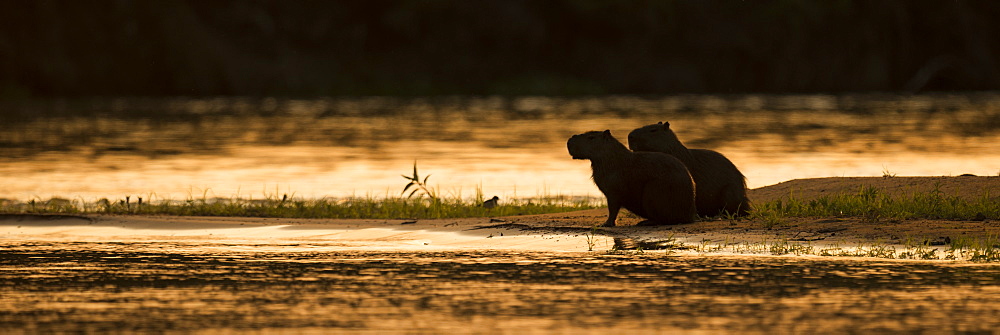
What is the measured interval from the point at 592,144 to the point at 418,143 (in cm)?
2065

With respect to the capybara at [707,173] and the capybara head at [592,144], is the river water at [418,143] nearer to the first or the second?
the capybara head at [592,144]

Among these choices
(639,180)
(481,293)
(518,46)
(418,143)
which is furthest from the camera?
(518,46)

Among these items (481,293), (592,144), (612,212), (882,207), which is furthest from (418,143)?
(481,293)

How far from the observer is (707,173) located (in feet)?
45.5

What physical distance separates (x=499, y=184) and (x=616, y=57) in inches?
2497

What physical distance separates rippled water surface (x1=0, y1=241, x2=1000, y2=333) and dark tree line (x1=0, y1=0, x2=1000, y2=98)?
63.1 m

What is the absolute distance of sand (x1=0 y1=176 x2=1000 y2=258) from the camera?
12.2 metres

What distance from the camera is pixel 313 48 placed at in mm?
80938

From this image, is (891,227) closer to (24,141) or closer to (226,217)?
(226,217)

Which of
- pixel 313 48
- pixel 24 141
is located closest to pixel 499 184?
pixel 24 141

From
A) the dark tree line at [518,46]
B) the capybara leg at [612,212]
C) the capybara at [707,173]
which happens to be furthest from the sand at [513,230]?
the dark tree line at [518,46]

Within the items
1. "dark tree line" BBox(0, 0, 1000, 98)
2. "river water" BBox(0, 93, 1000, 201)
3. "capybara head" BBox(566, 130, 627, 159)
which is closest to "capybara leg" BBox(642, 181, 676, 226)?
"capybara head" BBox(566, 130, 627, 159)

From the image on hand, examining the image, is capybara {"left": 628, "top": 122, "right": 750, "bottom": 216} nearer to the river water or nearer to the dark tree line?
the river water

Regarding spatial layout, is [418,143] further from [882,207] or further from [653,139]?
[882,207]
